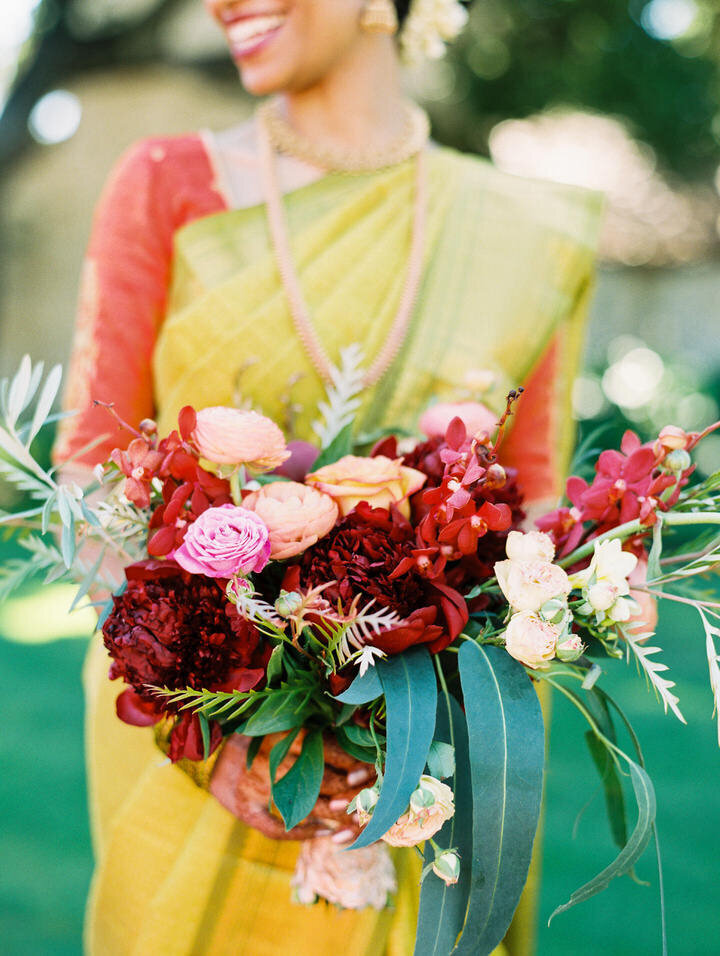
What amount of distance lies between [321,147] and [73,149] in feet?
18.1

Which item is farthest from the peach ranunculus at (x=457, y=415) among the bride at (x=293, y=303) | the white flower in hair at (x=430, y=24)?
the white flower in hair at (x=430, y=24)

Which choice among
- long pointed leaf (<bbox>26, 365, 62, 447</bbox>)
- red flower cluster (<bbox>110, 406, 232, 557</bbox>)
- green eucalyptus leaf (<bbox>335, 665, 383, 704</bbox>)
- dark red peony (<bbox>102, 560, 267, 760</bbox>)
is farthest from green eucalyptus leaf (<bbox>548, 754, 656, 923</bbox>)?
long pointed leaf (<bbox>26, 365, 62, 447</bbox>)

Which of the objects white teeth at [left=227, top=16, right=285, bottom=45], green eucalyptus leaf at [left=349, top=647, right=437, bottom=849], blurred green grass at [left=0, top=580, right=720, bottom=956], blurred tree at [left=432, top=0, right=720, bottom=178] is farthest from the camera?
blurred tree at [left=432, top=0, right=720, bottom=178]

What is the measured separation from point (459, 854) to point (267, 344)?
0.69m

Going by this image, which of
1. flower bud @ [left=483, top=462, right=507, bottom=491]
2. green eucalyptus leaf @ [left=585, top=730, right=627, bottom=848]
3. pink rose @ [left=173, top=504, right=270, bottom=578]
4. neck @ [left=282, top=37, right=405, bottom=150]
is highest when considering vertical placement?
neck @ [left=282, top=37, right=405, bottom=150]

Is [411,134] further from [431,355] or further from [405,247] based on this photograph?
[431,355]

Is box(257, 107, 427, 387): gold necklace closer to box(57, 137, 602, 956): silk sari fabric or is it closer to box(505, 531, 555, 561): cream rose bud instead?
box(57, 137, 602, 956): silk sari fabric

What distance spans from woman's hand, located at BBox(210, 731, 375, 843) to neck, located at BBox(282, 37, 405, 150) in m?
0.87

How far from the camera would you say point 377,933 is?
103cm

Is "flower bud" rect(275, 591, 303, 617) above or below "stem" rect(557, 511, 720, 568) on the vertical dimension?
above

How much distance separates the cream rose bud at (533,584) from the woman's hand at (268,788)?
0.85 ft

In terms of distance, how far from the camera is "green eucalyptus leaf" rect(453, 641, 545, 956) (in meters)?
0.74

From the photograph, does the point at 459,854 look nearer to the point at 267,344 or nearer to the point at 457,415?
the point at 457,415

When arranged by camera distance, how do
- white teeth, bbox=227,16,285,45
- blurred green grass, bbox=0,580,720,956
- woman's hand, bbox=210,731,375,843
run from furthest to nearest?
1. blurred green grass, bbox=0,580,720,956
2. white teeth, bbox=227,16,285,45
3. woman's hand, bbox=210,731,375,843
